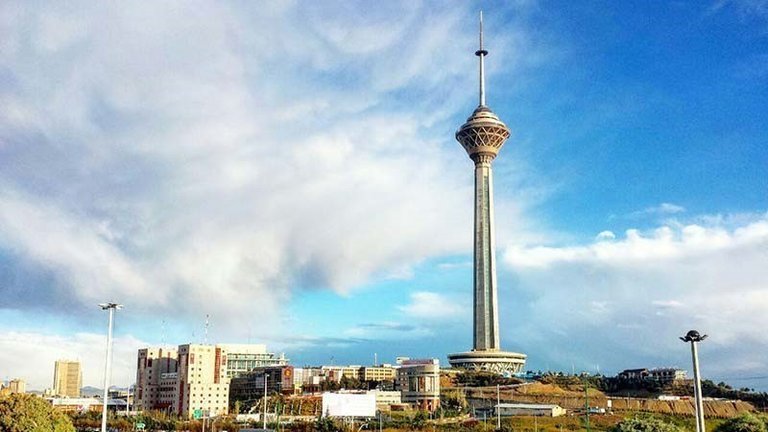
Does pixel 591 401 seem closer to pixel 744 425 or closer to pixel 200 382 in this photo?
pixel 200 382

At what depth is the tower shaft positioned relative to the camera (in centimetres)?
18225

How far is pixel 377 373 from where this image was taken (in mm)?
183000

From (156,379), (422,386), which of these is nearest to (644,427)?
(422,386)

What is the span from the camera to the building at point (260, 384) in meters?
164

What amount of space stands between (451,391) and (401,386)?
32.5ft

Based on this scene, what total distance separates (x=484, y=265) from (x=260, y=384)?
57.9 meters

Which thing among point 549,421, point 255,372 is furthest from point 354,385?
point 549,421

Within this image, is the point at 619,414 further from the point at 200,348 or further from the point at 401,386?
the point at 200,348

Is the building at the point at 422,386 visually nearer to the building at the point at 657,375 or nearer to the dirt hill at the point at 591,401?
the dirt hill at the point at 591,401

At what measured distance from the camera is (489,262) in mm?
184875

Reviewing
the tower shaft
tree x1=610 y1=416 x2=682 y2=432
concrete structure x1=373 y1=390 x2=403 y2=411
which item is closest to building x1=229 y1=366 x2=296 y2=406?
concrete structure x1=373 y1=390 x2=403 y2=411

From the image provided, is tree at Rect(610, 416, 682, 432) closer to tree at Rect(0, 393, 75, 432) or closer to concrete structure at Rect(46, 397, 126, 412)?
tree at Rect(0, 393, 75, 432)

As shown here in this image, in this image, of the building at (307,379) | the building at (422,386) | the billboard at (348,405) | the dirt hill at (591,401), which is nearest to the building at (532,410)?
the dirt hill at (591,401)

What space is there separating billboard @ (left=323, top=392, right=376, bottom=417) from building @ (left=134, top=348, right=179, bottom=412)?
43.9 metres
